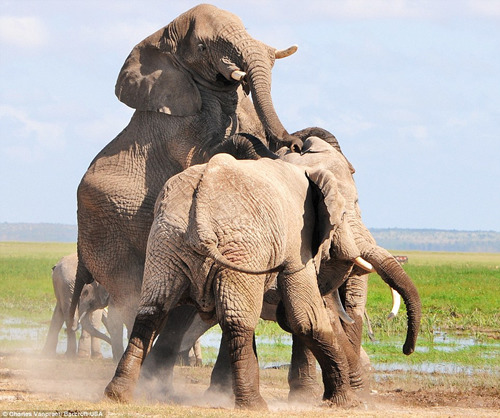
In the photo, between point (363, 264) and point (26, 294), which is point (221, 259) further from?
point (26, 294)

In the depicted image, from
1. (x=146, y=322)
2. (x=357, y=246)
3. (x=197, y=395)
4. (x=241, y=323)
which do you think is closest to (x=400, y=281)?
(x=357, y=246)

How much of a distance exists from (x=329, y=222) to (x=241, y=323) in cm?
126

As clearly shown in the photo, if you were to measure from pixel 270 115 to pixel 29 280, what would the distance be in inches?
908

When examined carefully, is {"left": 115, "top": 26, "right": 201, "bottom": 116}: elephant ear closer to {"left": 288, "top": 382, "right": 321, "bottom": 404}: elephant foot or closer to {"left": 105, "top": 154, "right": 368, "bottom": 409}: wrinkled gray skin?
{"left": 105, "top": 154, "right": 368, "bottom": 409}: wrinkled gray skin

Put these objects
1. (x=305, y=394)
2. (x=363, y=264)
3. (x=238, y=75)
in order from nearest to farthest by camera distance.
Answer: (x=363, y=264) → (x=305, y=394) → (x=238, y=75)

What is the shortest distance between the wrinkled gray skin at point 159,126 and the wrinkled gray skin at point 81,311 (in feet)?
12.5

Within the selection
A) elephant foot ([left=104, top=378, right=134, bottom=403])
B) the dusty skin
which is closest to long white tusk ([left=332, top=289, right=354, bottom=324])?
the dusty skin

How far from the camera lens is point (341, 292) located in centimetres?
1002

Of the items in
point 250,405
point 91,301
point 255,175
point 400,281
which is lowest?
point 91,301

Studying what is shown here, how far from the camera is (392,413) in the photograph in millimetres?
8398

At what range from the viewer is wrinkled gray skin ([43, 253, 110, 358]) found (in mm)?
14508

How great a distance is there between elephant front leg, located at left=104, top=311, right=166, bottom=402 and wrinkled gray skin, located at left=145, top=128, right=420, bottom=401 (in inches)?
51.4

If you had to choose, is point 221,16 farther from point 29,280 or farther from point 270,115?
point 29,280

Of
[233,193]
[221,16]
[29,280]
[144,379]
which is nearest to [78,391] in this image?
[144,379]
